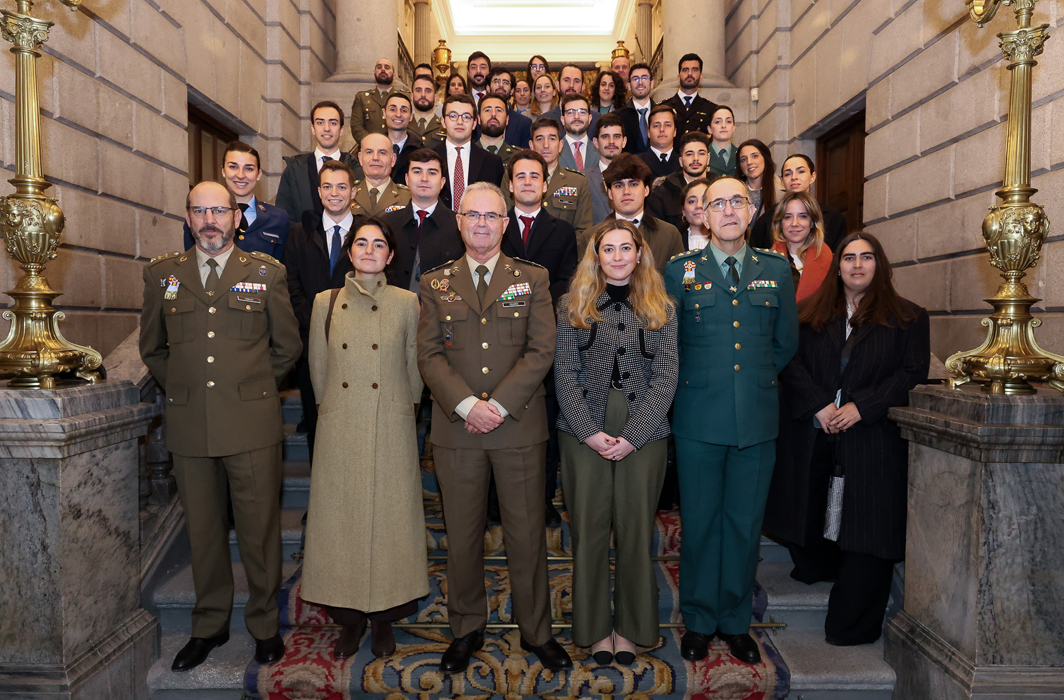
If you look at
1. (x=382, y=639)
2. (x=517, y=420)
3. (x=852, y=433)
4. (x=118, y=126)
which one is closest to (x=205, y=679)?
(x=382, y=639)

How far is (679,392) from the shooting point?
3.34 m

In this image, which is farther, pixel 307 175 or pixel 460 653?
pixel 307 175

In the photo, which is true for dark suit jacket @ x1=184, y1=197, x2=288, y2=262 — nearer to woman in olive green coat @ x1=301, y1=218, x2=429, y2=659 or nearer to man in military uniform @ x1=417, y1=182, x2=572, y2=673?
woman in olive green coat @ x1=301, y1=218, x2=429, y2=659

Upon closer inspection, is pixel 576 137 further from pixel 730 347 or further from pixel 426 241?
pixel 730 347

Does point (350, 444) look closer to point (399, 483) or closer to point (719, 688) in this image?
point (399, 483)

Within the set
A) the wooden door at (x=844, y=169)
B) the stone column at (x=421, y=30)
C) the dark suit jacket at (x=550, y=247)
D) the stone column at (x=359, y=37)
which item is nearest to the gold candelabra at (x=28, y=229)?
the dark suit jacket at (x=550, y=247)

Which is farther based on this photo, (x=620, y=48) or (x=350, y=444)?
(x=620, y=48)

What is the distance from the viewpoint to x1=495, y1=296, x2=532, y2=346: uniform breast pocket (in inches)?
126

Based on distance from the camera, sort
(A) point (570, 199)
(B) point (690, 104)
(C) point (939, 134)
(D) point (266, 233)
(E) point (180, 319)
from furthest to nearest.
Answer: (B) point (690, 104), (C) point (939, 134), (A) point (570, 199), (D) point (266, 233), (E) point (180, 319)

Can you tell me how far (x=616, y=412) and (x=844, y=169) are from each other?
5682 mm

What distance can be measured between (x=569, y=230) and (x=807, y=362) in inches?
60.0

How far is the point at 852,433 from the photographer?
3492 mm

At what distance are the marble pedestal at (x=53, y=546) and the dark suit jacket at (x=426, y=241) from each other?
172cm

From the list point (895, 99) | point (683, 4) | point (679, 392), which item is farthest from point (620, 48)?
point (679, 392)
